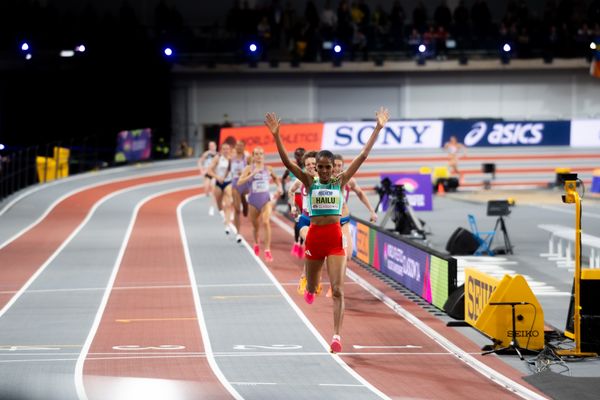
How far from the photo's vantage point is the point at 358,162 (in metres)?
12.6

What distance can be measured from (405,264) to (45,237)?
37.6 feet

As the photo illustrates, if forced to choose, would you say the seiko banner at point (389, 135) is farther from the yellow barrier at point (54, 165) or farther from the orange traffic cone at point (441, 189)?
the yellow barrier at point (54, 165)

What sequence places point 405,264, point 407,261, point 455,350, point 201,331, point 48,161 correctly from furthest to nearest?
point 48,161 < point 405,264 < point 407,261 < point 201,331 < point 455,350

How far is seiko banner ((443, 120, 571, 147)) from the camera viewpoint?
46.0 metres

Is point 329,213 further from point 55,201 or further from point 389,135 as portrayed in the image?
point 389,135

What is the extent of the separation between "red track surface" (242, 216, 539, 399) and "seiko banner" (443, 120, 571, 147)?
1072 inches

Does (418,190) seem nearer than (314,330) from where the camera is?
No

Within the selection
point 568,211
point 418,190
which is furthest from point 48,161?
point 568,211

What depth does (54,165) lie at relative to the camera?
39062 mm

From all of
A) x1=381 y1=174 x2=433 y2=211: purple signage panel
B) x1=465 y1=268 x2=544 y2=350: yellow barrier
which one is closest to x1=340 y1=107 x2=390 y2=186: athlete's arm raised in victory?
x1=465 y1=268 x2=544 y2=350: yellow barrier

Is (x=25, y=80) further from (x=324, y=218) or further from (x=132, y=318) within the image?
(x=324, y=218)

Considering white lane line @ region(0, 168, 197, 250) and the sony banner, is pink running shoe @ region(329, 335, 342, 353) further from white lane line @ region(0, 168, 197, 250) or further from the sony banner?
the sony banner

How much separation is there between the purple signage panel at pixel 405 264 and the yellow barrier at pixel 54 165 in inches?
751

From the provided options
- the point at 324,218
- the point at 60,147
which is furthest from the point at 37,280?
the point at 60,147
